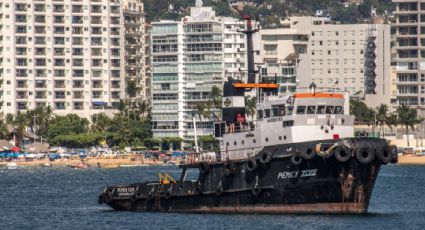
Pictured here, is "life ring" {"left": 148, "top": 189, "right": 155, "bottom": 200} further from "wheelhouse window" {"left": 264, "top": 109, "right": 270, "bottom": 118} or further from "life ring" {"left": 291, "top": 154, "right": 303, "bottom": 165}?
"life ring" {"left": 291, "top": 154, "right": 303, "bottom": 165}

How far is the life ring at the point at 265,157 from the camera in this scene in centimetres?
8825

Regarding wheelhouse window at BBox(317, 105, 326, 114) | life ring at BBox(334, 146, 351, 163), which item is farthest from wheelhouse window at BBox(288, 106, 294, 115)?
life ring at BBox(334, 146, 351, 163)

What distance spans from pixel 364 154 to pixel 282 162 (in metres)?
5.41

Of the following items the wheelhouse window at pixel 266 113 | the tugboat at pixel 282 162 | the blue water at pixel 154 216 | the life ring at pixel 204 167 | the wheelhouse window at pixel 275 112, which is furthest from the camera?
the life ring at pixel 204 167

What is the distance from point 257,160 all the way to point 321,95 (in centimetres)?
649

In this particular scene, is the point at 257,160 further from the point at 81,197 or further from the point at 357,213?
the point at 81,197

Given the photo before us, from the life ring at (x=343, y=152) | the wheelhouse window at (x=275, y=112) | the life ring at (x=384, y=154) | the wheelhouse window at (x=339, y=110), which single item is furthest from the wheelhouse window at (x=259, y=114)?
the life ring at (x=384, y=154)

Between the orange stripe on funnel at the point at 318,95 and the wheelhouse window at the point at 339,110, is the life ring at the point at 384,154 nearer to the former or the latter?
the wheelhouse window at the point at 339,110

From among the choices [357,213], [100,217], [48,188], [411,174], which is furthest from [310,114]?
[411,174]

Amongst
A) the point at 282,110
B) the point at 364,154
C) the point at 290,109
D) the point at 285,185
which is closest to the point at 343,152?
the point at 364,154

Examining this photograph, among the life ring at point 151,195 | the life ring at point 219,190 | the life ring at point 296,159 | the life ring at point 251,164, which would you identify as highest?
the life ring at point 296,159

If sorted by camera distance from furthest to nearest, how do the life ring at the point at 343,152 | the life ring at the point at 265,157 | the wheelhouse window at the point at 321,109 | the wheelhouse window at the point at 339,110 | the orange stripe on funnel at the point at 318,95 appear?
1. the wheelhouse window at the point at 339,110
2. the wheelhouse window at the point at 321,109
3. the orange stripe on funnel at the point at 318,95
4. the life ring at the point at 265,157
5. the life ring at the point at 343,152

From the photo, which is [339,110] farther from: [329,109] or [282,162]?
[282,162]

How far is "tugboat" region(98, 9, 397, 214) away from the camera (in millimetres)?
86750
